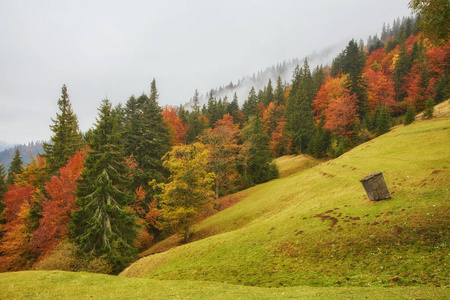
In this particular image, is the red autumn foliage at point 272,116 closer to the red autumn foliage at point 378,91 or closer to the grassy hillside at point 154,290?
the red autumn foliage at point 378,91

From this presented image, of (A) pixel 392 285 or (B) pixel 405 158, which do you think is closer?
(A) pixel 392 285

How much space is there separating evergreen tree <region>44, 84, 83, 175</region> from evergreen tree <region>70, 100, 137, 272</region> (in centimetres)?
1814

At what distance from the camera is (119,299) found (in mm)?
10000

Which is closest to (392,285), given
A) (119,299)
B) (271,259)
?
(271,259)

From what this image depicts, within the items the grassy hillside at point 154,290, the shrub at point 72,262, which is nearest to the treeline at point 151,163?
the shrub at point 72,262

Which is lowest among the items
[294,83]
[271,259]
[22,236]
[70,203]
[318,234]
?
[271,259]

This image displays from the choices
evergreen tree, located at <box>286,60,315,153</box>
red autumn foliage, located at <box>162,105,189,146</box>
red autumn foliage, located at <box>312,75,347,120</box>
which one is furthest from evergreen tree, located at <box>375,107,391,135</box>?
red autumn foliage, located at <box>162,105,189,146</box>

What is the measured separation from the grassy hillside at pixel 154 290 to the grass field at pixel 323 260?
0.16ft

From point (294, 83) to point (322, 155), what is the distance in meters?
46.2

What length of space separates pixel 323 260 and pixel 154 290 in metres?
9.87

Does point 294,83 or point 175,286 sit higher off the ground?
point 294,83

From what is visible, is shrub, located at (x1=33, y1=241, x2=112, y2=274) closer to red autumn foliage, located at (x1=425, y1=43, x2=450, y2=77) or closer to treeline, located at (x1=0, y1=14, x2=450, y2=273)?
treeline, located at (x1=0, y1=14, x2=450, y2=273)

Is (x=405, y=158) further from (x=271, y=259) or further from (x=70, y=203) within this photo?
(x=70, y=203)

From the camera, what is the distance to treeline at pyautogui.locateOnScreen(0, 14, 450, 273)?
26.0 metres
